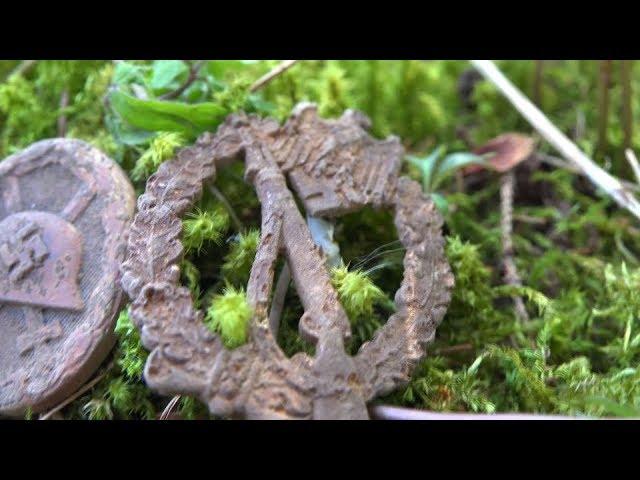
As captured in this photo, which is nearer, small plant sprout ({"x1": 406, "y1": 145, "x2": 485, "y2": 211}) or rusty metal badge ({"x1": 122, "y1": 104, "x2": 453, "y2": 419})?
rusty metal badge ({"x1": 122, "y1": 104, "x2": 453, "y2": 419})

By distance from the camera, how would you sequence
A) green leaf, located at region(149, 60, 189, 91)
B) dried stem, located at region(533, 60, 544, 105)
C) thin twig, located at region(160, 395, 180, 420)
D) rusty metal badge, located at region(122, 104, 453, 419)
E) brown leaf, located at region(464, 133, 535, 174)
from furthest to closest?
dried stem, located at region(533, 60, 544, 105) < brown leaf, located at region(464, 133, 535, 174) < green leaf, located at region(149, 60, 189, 91) < thin twig, located at region(160, 395, 180, 420) < rusty metal badge, located at region(122, 104, 453, 419)

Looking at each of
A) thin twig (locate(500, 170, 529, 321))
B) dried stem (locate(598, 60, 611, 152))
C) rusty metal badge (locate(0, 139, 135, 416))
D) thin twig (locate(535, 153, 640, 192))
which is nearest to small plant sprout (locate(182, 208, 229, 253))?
rusty metal badge (locate(0, 139, 135, 416))

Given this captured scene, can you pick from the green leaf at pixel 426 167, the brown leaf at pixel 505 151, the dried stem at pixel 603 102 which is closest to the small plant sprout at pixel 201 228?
the green leaf at pixel 426 167

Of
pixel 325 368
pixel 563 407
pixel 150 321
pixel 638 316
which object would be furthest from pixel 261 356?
pixel 638 316

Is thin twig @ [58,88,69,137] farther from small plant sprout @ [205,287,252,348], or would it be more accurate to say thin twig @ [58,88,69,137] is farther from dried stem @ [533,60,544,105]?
dried stem @ [533,60,544,105]

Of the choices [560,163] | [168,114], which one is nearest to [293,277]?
[168,114]
